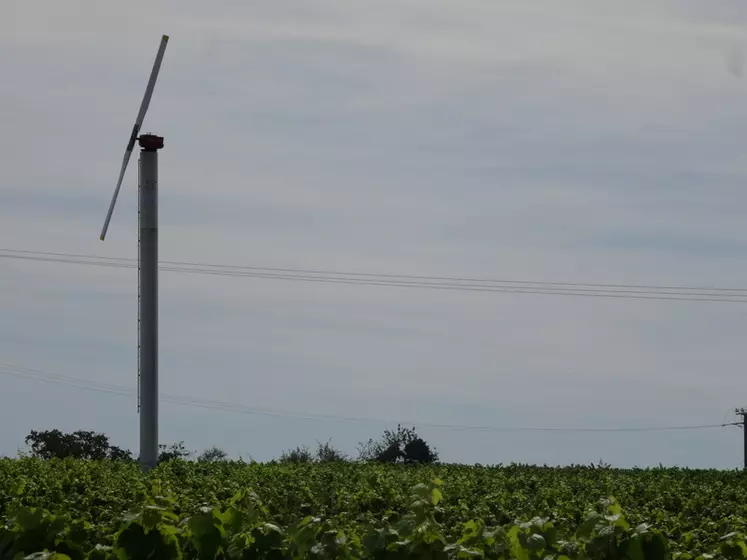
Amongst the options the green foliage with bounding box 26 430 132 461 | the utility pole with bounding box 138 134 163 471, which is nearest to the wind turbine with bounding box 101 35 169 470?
the utility pole with bounding box 138 134 163 471

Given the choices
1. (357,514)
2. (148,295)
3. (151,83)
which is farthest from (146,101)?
(357,514)

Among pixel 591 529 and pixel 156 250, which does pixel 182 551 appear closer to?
pixel 591 529

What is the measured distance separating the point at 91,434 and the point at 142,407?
36762 mm

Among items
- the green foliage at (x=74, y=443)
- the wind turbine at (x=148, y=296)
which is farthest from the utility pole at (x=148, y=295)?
the green foliage at (x=74, y=443)

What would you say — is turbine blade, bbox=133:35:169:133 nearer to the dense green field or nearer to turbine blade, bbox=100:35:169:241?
turbine blade, bbox=100:35:169:241

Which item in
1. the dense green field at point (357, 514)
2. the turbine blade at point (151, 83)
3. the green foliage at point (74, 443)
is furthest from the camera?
the green foliage at point (74, 443)

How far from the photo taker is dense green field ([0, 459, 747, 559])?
745 centimetres

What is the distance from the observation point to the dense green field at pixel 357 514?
24.5ft

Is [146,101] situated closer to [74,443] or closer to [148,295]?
[148,295]

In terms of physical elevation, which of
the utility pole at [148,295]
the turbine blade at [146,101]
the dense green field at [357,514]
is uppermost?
the turbine blade at [146,101]

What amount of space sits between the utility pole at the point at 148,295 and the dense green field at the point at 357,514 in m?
3.50

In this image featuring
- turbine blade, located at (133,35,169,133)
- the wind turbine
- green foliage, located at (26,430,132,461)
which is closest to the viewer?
the wind turbine

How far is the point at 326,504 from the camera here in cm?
1800

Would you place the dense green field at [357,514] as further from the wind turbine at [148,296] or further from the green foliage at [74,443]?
the green foliage at [74,443]
